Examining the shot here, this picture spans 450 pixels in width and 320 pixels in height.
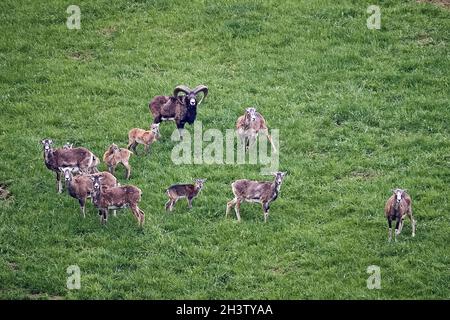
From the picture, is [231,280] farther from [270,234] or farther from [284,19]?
[284,19]

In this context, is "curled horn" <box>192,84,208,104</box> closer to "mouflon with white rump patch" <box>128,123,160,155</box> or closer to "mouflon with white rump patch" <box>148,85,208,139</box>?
"mouflon with white rump patch" <box>148,85,208,139</box>

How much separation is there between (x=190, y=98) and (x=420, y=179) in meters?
6.89

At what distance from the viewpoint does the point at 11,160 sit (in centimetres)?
2986

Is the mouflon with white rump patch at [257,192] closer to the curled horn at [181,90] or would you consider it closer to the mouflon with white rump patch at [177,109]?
the mouflon with white rump patch at [177,109]

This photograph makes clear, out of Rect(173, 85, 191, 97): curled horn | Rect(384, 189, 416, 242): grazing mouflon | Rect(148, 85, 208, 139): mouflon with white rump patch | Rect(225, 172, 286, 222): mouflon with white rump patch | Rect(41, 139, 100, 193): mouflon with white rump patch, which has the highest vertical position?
Rect(173, 85, 191, 97): curled horn

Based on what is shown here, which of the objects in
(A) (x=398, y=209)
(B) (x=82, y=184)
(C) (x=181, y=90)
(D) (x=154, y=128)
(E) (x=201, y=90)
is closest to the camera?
(A) (x=398, y=209)

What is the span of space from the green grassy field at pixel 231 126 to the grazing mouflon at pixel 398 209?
38cm

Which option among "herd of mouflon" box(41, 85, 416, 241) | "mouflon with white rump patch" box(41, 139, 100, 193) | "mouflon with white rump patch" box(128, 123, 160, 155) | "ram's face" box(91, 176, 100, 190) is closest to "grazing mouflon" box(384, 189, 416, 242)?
"herd of mouflon" box(41, 85, 416, 241)

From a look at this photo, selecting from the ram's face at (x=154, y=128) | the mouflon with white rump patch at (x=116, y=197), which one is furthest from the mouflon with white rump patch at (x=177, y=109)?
the mouflon with white rump patch at (x=116, y=197)

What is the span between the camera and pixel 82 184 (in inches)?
1043

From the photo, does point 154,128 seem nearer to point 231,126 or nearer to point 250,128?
point 231,126

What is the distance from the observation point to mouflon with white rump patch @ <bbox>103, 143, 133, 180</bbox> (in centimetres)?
2833

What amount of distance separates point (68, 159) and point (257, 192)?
16.7 feet

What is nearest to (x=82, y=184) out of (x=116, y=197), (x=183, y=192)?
(x=116, y=197)
